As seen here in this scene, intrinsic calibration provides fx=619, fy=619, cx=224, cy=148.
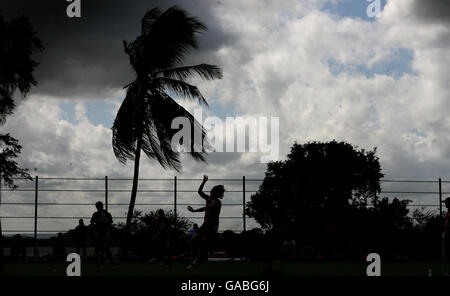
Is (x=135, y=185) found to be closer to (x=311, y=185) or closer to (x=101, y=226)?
(x=101, y=226)

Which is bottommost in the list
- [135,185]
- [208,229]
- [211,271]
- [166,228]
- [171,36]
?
[211,271]

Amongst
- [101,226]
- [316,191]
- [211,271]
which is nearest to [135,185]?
[101,226]

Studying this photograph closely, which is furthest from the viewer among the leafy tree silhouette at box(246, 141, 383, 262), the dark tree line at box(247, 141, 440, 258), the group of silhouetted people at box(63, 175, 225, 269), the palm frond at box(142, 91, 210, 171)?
the leafy tree silhouette at box(246, 141, 383, 262)

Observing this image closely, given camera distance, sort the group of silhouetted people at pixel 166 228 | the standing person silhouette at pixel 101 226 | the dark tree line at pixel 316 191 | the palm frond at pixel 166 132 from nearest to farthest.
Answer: the group of silhouetted people at pixel 166 228
the standing person silhouette at pixel 101 226
the palm frond at pixel 166 132
the dark tree line at pixel 316 191

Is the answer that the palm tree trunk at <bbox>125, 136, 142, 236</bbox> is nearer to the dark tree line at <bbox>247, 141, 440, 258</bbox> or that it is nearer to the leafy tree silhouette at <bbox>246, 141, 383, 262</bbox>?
the dark tree line at <bbox>247, 141, 440, 258</bbox>

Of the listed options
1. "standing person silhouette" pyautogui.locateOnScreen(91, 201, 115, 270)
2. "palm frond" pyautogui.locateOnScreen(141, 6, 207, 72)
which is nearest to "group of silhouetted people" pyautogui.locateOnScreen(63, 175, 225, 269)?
"standing person silhouette" pyautogui.locateOnScreen(91, 201, 115, 270)

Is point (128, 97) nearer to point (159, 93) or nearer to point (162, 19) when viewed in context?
point (159, 93)

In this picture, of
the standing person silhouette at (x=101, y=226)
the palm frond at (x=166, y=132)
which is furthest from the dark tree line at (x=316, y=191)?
the standing person silhouette at (x=101, y=226)

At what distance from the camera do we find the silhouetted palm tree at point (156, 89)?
23.1 meters

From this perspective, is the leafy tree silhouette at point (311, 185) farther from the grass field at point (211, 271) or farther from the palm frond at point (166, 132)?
the grass field at point (211, 271)

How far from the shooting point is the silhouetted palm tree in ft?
75.7

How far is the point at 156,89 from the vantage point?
23891 millimetres
